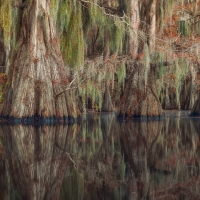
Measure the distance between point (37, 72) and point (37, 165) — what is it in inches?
262

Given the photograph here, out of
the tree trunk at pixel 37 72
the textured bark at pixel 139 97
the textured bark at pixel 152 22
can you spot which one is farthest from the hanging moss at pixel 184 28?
the tree trunk at pixel 37 72

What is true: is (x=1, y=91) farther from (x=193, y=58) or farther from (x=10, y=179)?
→ (x=10, y=179)

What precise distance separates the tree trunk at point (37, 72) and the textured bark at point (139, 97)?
7.45ft

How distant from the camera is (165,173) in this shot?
3523mm

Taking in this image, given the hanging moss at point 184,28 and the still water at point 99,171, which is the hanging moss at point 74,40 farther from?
the hanging moss at point 184,28

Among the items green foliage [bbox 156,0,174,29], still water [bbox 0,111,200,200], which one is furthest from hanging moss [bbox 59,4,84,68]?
still water [bbox 0,111,200,200]

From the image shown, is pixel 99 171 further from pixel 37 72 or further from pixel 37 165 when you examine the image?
pixel 37 72

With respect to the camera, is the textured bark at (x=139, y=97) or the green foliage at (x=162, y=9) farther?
the green foliage at (x=162, y=9)

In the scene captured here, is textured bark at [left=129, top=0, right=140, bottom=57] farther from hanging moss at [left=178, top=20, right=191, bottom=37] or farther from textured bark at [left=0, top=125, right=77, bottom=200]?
textured bark at [left=0, top=125, right=77, bottom=200]

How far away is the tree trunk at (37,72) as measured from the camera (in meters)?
10.3

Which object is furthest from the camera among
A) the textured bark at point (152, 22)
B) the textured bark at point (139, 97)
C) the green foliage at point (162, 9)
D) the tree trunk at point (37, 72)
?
the green foliage at point (162, 9)

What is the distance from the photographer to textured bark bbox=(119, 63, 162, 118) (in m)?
12.5

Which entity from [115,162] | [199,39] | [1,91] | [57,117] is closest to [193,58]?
[199,39]

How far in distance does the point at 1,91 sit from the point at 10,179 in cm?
1058
